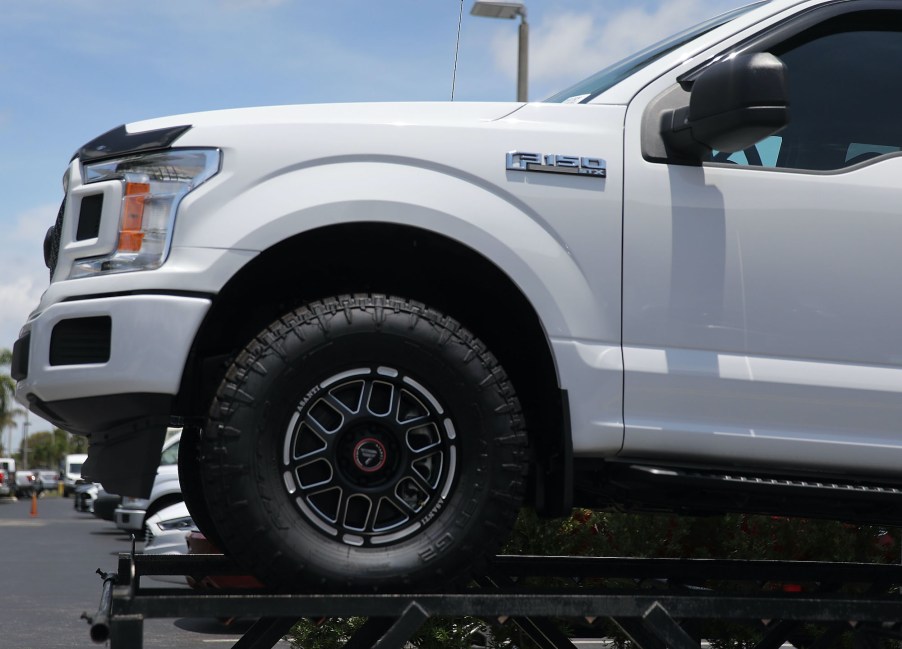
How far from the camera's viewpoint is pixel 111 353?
2.87m

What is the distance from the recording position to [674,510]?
3.66 m

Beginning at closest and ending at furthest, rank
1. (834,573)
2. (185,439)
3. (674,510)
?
(674,510) < (185,439) < (834,573)

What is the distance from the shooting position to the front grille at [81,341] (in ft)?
9.55

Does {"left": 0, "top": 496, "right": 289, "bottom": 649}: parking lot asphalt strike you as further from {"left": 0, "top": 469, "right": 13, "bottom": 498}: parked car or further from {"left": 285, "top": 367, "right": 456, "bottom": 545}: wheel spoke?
{"left": 0, "top": 469, "right": 13, "bottom": 498}: parked car

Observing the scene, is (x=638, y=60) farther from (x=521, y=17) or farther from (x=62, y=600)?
(x=62, y=600)

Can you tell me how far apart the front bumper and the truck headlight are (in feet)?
0.45

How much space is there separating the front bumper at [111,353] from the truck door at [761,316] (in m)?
1.22

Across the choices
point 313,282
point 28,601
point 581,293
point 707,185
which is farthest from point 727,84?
point 28,601

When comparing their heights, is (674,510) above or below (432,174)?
below

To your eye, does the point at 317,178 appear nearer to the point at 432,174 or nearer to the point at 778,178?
the point at 432,174

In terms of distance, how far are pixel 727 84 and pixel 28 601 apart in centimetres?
1050

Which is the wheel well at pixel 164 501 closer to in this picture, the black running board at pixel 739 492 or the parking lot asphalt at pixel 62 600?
the parking lot asphalt at pixel 62 600

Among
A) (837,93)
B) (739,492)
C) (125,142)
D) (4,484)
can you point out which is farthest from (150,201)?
(4,484)

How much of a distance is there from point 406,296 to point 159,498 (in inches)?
447
